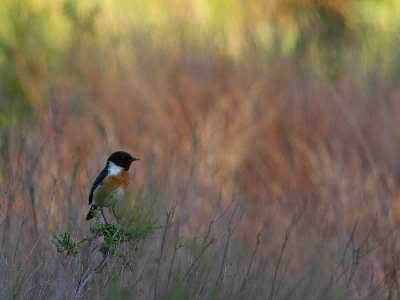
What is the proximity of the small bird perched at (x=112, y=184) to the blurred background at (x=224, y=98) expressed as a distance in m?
1.15

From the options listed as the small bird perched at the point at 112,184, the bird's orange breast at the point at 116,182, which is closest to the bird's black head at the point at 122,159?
the small bird perched at the point at 112,184

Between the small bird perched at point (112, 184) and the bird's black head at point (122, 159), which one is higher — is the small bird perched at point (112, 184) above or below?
below

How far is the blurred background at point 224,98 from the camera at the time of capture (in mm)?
6777

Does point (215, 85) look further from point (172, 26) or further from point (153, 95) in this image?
point (172, 26)

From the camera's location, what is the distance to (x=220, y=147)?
7.70 meters

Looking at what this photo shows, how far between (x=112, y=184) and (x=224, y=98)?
4.06 metres

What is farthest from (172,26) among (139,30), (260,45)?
(260,45)

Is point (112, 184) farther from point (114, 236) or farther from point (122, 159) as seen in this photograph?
point (114, 236)

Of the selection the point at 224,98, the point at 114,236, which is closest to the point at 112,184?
the point at 114,236

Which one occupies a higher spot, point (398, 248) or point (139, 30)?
point (139, 30)

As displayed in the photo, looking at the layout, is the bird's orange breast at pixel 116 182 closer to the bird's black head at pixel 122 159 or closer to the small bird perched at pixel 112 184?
the small bird perched at pixel 112 184

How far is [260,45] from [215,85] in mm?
1369

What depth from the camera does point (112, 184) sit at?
4.32 m

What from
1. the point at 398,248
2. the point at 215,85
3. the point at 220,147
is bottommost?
the point at 398,248
